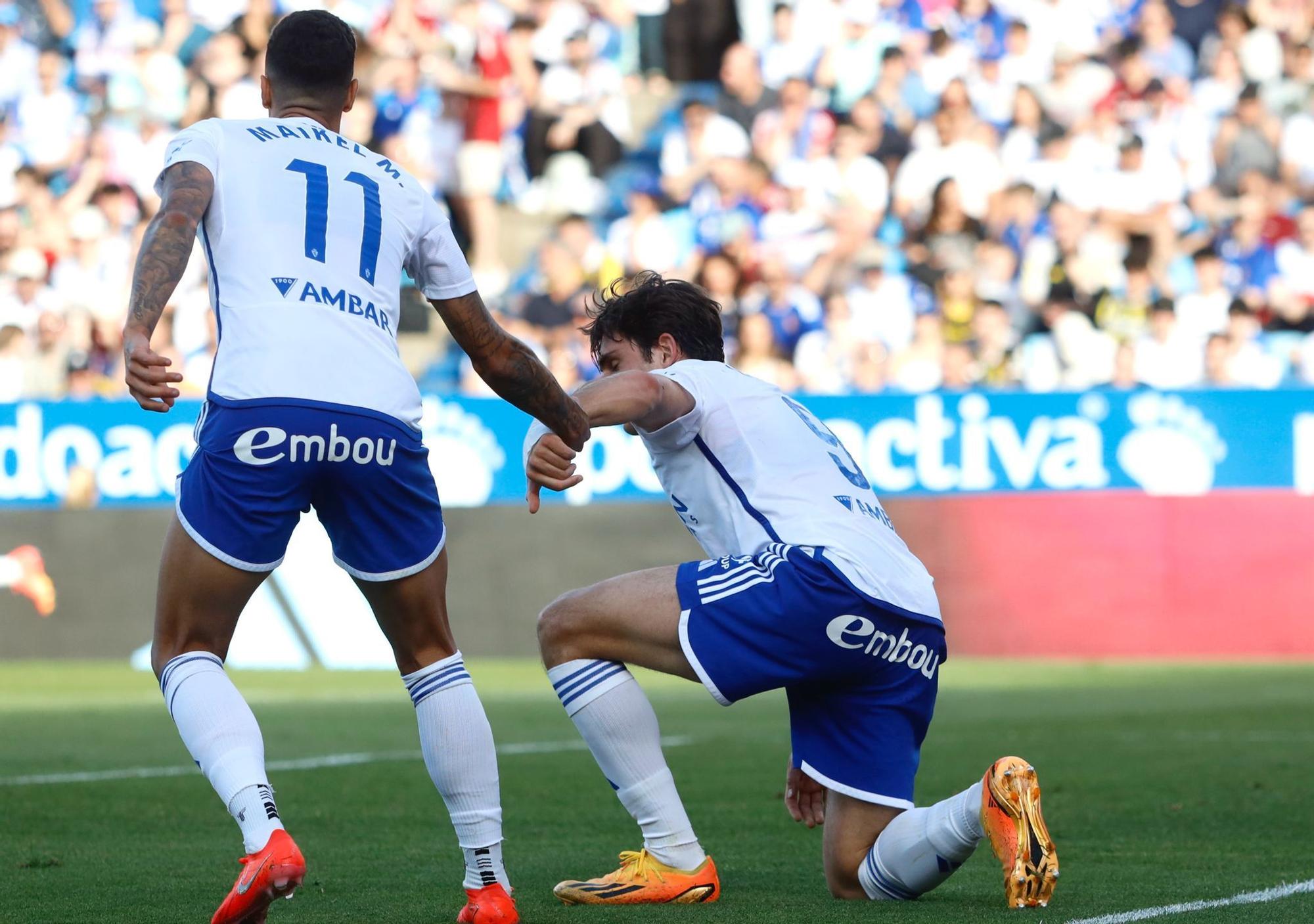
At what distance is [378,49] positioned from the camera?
18.3 m

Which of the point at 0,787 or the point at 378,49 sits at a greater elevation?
the point at 378,49

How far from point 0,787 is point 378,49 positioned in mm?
12235

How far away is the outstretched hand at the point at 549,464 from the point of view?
14.5 feet

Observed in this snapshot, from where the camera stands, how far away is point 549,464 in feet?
14.5

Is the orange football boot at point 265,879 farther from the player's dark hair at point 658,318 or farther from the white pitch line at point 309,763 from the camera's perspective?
the white pitch line at point 309,763

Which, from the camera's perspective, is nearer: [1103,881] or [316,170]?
[316,170]

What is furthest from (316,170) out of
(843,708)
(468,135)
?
(468,135)

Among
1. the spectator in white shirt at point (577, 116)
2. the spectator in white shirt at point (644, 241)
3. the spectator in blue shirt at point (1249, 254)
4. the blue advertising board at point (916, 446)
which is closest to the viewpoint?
the blue advertising board at point (916, 446)

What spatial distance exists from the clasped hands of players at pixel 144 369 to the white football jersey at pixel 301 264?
0.19 meters

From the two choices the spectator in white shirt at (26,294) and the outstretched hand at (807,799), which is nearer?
the outstretched hand at (807,799)

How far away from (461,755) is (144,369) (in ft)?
3.67

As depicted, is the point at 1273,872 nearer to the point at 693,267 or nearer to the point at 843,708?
the point at 843,708

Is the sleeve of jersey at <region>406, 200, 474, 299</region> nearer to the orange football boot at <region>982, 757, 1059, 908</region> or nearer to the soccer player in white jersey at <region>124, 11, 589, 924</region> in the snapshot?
the soccer player in white jersey at <region>124, 11, 589, 924</region>

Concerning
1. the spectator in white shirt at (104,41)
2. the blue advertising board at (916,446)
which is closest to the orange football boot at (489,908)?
the blue advertising board at (916,446)
